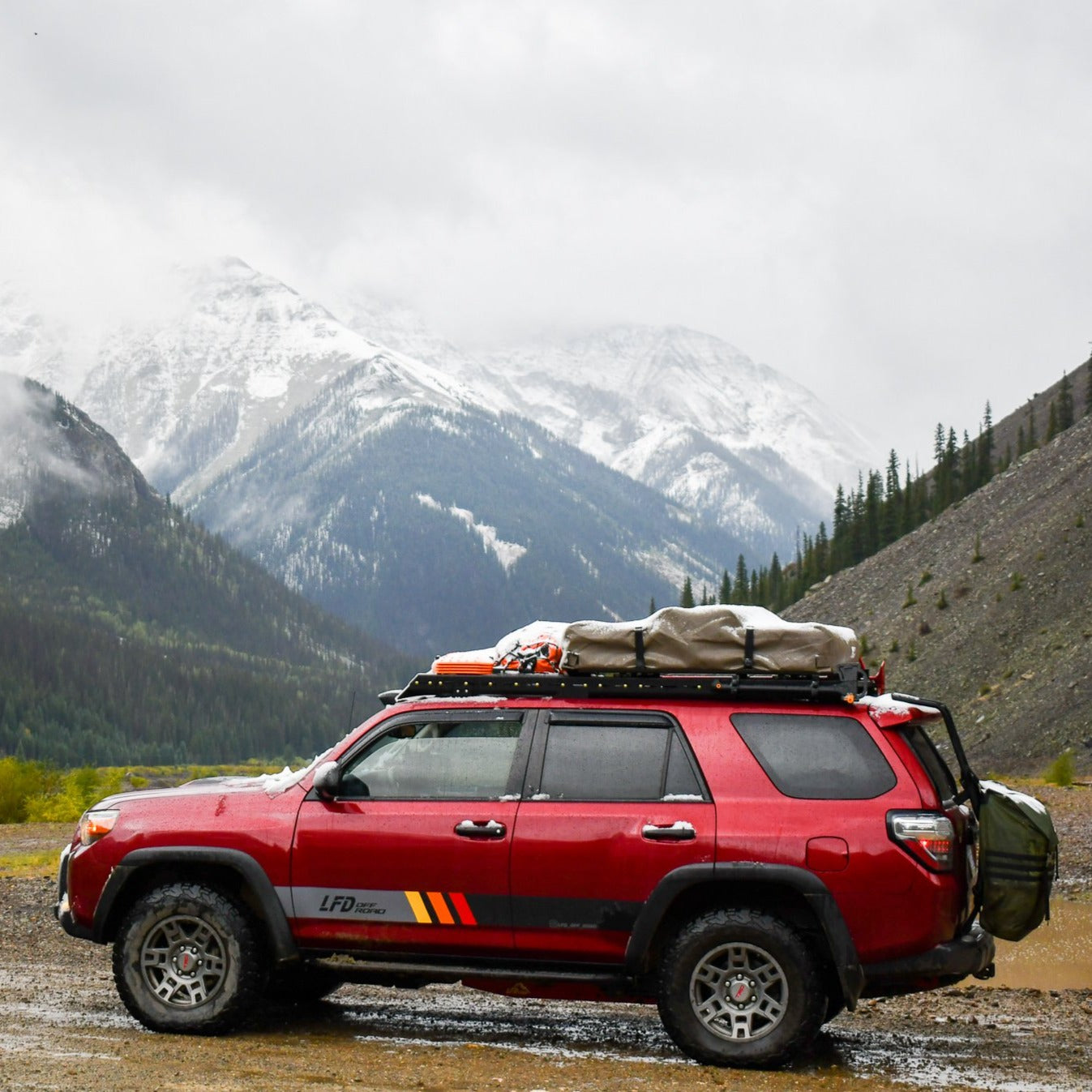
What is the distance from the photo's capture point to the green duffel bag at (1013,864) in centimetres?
820

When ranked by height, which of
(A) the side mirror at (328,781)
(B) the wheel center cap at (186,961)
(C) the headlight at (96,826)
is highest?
(A) the side mirror at (328,781)

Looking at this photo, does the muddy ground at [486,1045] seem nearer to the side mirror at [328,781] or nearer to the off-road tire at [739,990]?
the off-road tire at [739,990]

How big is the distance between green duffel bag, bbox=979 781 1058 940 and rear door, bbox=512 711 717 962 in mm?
1722

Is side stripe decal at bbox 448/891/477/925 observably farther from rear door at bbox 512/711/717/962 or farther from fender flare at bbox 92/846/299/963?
fender flare at bbox 92/846/299/963

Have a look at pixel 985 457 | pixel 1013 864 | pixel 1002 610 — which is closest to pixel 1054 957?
pixel 1013 864

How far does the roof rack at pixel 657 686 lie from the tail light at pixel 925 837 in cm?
80

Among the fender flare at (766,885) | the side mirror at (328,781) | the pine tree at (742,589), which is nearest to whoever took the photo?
the fender flare at (766,885)

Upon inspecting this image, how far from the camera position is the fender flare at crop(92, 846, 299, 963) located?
862cm

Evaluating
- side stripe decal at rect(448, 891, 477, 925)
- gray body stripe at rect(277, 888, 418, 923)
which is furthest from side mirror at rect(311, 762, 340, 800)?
side stripe decal at rect(448, 891, 477, 925)

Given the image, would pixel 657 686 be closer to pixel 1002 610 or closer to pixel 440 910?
pixel 440 910

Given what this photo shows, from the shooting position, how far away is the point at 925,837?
791cm

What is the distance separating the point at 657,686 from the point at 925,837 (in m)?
1.83

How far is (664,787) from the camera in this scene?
835 centimetres

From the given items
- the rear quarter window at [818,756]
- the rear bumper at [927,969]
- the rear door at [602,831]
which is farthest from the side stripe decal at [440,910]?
the rear bumper at [927,969]
